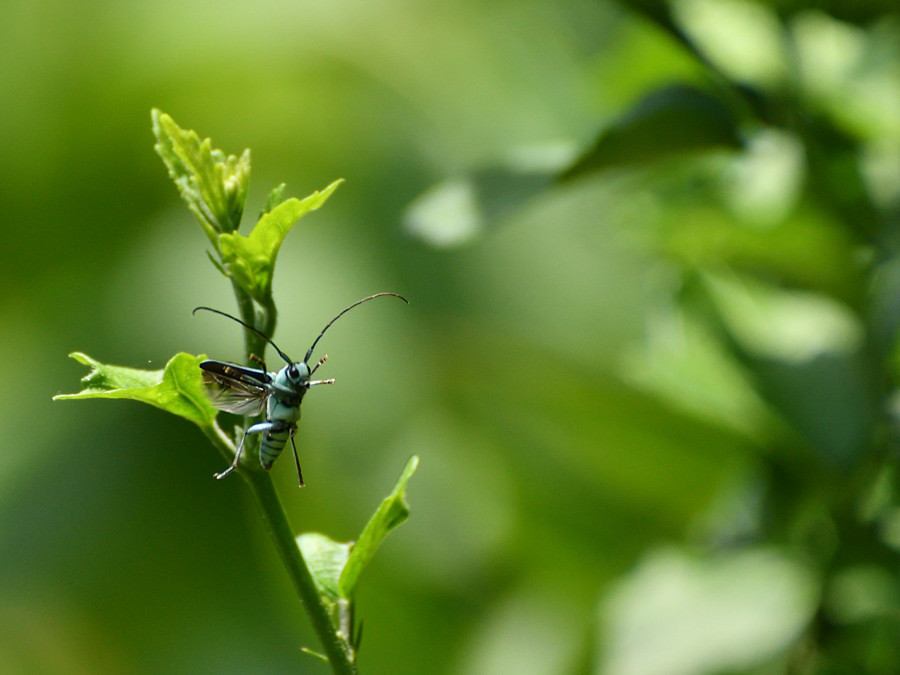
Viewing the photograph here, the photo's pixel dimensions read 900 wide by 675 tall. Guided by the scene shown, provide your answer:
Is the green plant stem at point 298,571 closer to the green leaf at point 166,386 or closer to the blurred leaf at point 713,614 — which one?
the green leaf at point 166,386

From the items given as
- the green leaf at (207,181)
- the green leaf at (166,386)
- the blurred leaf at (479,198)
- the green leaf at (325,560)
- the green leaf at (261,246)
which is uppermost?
the green leaf at (207,181)

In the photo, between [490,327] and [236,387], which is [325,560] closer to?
[236,387]

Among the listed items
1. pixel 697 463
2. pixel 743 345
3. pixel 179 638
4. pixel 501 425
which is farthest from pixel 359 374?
pixel 743 345

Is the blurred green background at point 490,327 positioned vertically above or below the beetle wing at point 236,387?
below

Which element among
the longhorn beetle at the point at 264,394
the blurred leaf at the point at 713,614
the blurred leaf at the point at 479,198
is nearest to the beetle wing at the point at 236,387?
the longhorn beetle at the point at 264,394

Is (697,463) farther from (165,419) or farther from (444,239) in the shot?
(165,419)

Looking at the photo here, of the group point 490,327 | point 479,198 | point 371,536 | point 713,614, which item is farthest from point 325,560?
point 490,327
